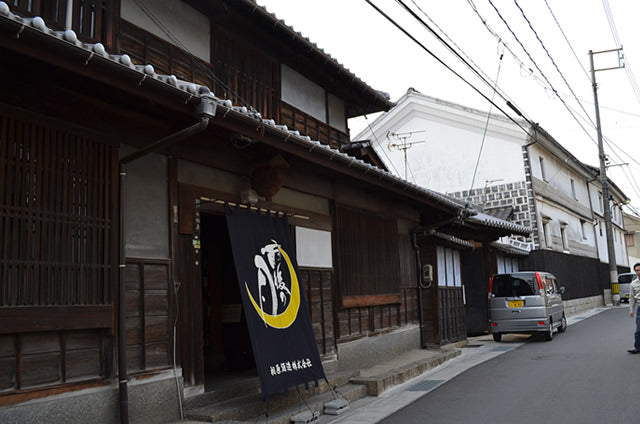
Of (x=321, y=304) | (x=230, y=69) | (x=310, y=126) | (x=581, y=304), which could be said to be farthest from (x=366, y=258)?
(x=581, y=304)

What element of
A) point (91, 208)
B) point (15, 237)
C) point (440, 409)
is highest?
point (91, 208)

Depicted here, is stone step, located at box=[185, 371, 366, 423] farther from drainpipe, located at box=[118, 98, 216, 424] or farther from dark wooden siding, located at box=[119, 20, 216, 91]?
dark wooden siding, located at box=[119, 20, 216, 91]

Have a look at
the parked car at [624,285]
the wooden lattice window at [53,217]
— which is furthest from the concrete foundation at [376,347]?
the parked car at [624,285]

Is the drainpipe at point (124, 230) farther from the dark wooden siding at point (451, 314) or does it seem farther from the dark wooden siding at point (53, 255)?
the dark wooden siding at point (451, 314)

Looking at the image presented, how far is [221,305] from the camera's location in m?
11.6

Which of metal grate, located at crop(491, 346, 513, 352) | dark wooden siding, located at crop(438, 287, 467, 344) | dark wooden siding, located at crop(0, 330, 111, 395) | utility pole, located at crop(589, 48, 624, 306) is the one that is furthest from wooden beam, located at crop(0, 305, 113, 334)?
utility pole, located at crop(589, 48, 624, 306)

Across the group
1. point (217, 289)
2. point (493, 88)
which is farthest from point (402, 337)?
point (493, 88)

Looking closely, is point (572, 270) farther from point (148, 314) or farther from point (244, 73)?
point (148, 314)

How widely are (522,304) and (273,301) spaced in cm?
1114

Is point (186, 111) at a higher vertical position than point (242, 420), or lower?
higher

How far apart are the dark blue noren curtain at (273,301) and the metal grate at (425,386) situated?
2461mm

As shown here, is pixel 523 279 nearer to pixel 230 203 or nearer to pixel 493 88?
pixel 493 88

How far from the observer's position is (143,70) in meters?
5.35

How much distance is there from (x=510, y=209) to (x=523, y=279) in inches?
387
